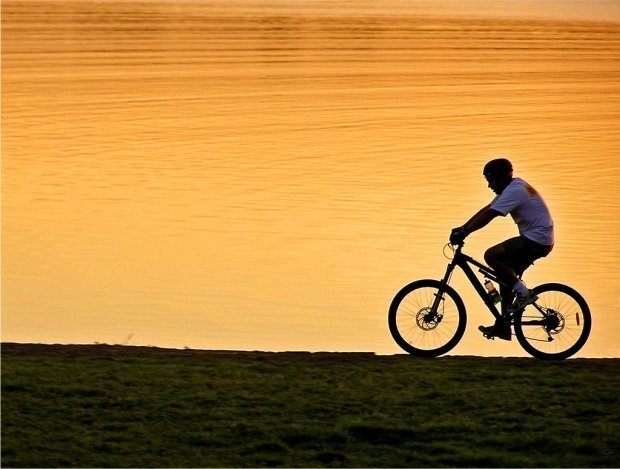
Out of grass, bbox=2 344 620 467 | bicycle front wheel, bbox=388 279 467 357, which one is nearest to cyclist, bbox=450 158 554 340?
bicycle front wheel, bbox=388 279 467 357

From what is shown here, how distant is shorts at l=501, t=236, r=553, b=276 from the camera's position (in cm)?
1306

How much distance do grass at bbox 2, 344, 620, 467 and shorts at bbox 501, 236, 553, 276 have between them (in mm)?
923

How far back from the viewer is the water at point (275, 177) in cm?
1647

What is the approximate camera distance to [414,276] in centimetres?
1781

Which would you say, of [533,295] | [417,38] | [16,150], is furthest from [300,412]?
[417,38]

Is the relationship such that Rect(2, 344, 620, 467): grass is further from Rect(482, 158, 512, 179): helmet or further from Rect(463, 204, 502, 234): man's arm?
Rect(482, 158, 512, 179): helmet

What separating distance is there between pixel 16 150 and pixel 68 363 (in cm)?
1377

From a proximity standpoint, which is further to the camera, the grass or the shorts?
the shorts

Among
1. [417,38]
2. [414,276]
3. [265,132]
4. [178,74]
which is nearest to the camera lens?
[414,276]

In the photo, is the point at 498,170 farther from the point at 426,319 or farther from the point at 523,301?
the point at 426,319

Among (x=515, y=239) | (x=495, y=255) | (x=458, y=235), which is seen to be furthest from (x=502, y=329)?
(x=458, y=235)

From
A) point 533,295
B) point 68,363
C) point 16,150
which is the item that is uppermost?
point 16,150

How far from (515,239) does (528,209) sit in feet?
0.99

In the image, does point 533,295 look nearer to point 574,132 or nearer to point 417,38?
point 574,132
